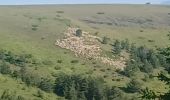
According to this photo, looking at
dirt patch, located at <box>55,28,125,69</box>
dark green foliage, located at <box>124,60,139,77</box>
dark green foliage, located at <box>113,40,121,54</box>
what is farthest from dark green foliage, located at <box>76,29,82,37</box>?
dark green foliage, located at <box>124,60,139,77</box>

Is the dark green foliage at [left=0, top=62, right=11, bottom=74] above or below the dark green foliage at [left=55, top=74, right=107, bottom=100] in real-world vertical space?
above

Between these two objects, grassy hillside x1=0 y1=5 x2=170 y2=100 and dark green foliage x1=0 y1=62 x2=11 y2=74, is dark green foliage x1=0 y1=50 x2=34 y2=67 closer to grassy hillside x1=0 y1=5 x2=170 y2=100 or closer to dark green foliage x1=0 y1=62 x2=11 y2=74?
grassy hillside x1=0 y1=5 x2=170 y2=100

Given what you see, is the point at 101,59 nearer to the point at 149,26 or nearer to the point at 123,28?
the point at 123,28

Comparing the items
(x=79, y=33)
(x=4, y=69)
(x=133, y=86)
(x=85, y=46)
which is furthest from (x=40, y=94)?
(x=79, y=33)

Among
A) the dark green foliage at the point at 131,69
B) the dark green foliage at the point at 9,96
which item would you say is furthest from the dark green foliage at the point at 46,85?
the dark green foliage at the point at 131,69

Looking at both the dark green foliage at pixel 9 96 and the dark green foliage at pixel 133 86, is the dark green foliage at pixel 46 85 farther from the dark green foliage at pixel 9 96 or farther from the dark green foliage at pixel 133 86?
the dark green foliage at pixel 133 86
